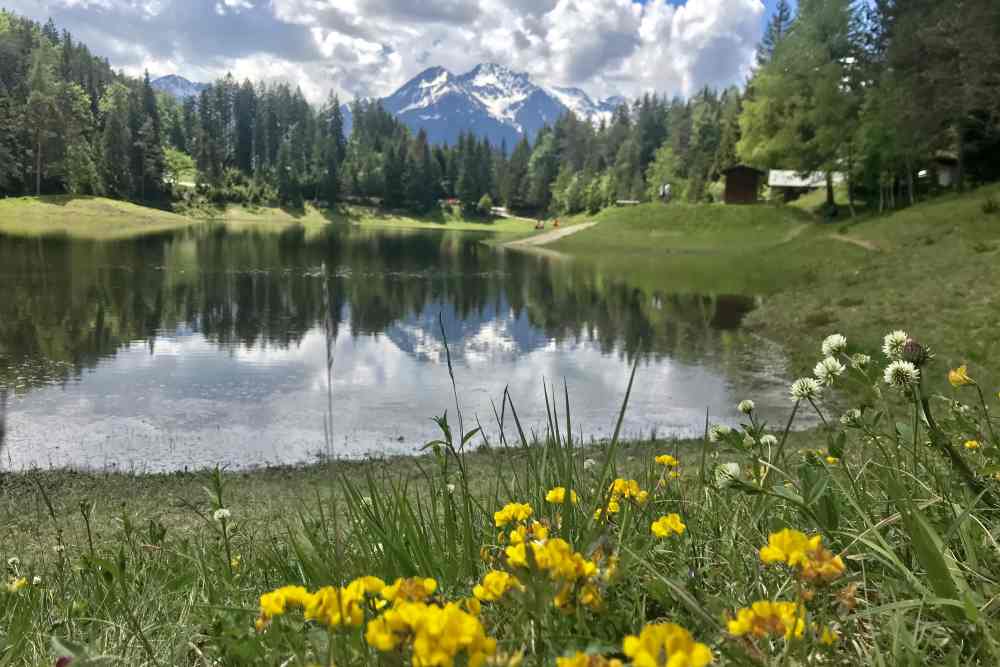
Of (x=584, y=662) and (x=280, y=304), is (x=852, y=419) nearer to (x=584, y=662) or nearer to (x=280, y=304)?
(x=584, y=662)

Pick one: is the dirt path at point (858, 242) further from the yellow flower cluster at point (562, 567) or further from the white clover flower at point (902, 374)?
the yellow flower cluster at point (562, 567)

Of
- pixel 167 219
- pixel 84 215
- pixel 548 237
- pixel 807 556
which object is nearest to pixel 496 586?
pixel 807 556

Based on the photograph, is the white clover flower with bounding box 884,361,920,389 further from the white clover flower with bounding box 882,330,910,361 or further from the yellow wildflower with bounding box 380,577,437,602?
the yellow wildflower with bounding box 380,577,437,602

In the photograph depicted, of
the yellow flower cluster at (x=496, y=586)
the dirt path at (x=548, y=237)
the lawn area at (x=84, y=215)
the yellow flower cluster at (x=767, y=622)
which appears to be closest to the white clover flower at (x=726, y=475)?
the yellow flower cluster at (x=767, y=622)

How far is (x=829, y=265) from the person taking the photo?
36438 millimetres

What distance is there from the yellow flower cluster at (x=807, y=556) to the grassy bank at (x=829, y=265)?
1.67 metres

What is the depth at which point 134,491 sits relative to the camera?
10344 mm

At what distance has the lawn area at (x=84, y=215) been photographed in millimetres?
81312

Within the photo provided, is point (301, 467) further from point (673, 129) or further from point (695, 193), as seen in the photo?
point (673, 129)

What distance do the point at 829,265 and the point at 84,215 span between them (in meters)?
89.2

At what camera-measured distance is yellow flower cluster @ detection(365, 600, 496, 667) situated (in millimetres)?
978

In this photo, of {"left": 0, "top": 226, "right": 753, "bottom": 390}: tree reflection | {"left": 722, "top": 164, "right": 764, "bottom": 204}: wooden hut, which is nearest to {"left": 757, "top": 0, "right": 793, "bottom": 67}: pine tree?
{"left": 722, "top": 164, "right": 764, "bottom": 204}: wooden hut

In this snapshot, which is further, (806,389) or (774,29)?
(774,29)

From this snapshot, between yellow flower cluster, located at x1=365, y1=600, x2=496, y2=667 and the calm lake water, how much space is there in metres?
0.94
